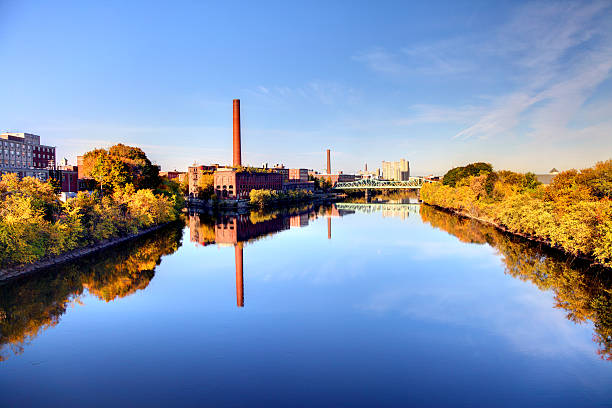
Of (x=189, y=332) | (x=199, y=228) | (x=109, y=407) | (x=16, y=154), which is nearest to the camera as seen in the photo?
(x=109, y=407)

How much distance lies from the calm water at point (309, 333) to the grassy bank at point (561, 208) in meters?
2.64

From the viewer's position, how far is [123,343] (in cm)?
1641

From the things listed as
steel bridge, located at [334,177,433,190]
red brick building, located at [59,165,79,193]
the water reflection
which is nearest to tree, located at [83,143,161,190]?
red brick building, located at [59,165,79,193]

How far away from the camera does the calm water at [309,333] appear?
1264cm

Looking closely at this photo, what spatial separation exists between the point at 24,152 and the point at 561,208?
3879 inches

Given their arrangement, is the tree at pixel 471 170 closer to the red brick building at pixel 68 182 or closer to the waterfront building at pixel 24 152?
the red brick building at pixel 68 182

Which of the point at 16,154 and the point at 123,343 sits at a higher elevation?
the point at 16,154

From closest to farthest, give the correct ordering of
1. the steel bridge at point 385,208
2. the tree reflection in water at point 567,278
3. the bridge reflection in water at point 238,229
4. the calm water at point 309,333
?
1. the calm water at point 309,333
2. the tree reflection in water at point 567,278
3. the bridge reflection in water at point 238,229
4. the steel bridge at point 385,208

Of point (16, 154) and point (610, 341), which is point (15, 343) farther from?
point (16, 154)

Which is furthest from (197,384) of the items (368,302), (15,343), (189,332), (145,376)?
(368,302)

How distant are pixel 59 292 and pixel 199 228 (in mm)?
32342

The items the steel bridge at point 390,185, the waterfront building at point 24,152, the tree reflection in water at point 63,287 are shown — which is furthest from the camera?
the steel bridge at point 390,185

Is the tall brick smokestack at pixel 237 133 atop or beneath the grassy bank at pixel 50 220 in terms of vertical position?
atop

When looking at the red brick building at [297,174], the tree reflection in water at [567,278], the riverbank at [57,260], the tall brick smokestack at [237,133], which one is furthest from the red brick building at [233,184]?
the red brick building at [297,174]
